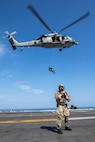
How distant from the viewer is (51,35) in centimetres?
4319

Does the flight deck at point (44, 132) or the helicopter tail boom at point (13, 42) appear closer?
the flight deck at point (44, 132)

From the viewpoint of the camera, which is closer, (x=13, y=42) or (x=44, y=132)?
(x=44, y=132)

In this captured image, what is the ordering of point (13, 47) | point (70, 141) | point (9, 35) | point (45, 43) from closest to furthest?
point (70, 141), point (45, 43), point (13, 47), point (9, 35)

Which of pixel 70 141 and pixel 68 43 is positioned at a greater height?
pixel 68 43

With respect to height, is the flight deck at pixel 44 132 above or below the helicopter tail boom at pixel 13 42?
below

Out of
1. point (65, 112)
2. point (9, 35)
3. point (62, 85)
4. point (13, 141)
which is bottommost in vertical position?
point (13, 141)

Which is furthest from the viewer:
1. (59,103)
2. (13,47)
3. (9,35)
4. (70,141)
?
(9,35)

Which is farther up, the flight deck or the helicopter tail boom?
the helicopter tail boom

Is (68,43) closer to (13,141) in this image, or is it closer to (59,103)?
(59,103)

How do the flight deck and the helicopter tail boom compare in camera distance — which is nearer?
the flight deck

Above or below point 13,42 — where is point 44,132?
below

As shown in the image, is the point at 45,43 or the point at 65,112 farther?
the point at 45,43

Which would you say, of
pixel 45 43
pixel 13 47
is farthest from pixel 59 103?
pixel 13 47

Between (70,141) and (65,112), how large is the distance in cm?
373
